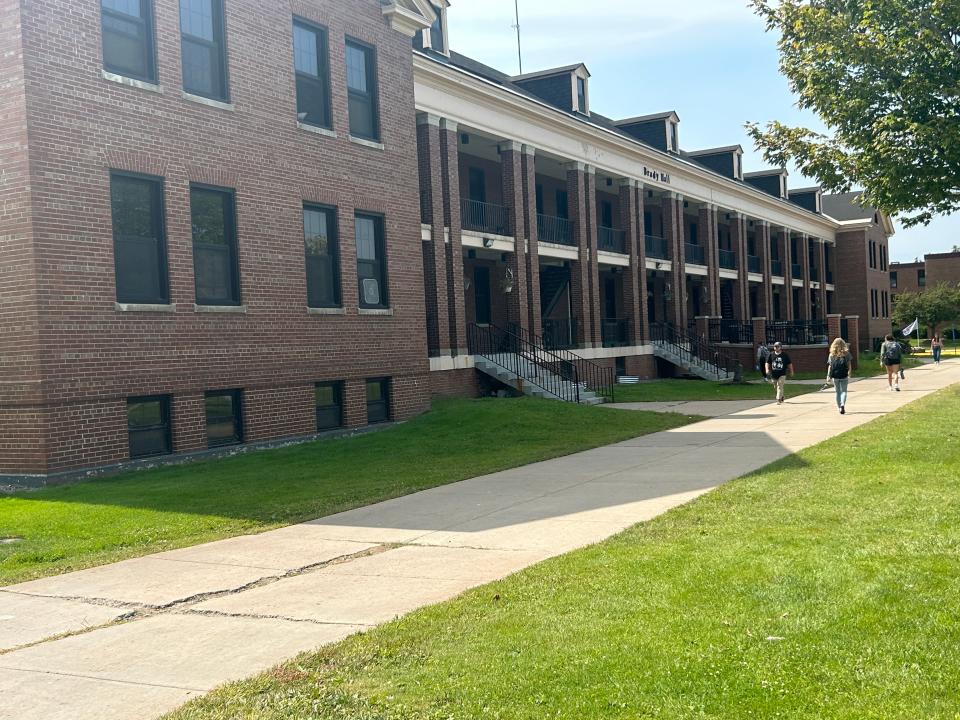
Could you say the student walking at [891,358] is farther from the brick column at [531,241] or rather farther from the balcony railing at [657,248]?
the balcony railing at [657,248]

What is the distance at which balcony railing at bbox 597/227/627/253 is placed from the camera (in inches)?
1438

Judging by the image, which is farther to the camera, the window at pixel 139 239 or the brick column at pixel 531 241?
the brick column at pixel 531 241

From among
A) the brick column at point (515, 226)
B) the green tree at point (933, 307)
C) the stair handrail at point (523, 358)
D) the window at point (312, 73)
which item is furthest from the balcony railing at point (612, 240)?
the green tree at point (933, 307)

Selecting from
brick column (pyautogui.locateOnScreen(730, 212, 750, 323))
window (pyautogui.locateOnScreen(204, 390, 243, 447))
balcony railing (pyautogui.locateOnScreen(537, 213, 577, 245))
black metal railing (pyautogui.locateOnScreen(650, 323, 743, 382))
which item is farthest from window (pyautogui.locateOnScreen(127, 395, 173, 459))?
brick column (pyautogui.locateOnScreen(730, 212, 750, 323))

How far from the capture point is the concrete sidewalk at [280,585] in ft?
17.4

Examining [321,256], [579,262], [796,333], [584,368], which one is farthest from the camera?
[796,333]

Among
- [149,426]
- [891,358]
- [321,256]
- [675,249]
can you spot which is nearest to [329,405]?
[321,256]

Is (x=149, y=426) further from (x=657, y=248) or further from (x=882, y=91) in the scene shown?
(x=657, y=248)

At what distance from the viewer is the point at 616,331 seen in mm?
37562

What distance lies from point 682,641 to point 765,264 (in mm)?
48882

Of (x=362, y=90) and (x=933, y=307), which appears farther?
(x=933, y=307)

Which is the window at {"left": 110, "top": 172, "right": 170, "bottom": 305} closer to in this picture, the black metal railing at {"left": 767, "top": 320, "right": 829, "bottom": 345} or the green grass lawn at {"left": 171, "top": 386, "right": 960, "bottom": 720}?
the green grass lawn at {"left": 171, "top": 386, "right": 960, "bottom": 720}

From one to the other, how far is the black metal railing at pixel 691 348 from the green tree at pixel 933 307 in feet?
150

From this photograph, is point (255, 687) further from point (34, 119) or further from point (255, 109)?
point (255, 109)
